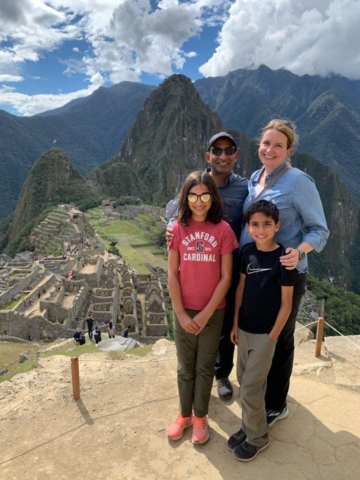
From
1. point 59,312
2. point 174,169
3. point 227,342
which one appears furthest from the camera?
point 174,169

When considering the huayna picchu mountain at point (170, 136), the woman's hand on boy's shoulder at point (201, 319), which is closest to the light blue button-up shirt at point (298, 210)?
the woman's hand on boy's shoulder at point (201, 319)

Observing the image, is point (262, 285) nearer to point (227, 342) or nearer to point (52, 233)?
point (227, 342)

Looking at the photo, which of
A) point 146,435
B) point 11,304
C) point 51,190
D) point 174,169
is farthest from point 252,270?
point 174,169

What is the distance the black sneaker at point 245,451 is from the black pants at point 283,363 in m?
0.49

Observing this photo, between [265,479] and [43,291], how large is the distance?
57.4ft

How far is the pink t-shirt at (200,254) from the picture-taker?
117 inches

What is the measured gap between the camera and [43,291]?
18.4 metres

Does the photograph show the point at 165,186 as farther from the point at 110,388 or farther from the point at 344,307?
the point at 110,388

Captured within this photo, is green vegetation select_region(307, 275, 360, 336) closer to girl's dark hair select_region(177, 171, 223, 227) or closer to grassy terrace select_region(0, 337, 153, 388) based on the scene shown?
grassy terrace select_region(0, 337, 153, 388)

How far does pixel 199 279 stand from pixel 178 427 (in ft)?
4.77

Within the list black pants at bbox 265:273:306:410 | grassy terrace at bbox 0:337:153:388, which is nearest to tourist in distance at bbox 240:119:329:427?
black pants at bbox 265:273:306:410

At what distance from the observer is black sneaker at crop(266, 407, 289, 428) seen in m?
3.32

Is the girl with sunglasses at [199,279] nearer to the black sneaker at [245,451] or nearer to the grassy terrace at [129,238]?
the black sneaker at [245,451]

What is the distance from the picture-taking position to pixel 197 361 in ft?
10.4
